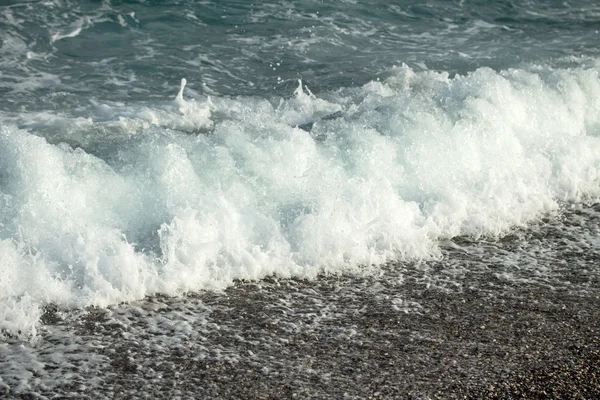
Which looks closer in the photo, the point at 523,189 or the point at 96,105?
the point at 523,189

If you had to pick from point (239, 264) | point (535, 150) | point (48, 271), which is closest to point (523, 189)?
point (535, 150)

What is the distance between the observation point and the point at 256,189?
6.55 metres

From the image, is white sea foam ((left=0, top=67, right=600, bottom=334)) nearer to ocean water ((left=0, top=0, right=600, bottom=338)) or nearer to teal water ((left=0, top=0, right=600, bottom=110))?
ocean water ((left=0, top=0, right=600, bottom=338))

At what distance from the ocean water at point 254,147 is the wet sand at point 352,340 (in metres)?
0.28

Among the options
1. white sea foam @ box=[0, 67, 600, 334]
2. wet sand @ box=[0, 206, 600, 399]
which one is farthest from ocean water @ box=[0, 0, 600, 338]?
wet sand @ box=[0, 206, 600, 399]

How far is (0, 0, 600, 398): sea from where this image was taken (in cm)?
507

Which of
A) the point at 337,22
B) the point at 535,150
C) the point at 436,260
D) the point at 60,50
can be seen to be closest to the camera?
the point at 436,260

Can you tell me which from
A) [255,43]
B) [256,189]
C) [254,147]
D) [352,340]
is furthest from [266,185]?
[255,43]

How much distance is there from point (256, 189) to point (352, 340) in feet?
6.85

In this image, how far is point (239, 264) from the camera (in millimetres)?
5691

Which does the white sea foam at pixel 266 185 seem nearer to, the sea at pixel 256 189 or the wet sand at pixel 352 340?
the sea at pixel 256 189

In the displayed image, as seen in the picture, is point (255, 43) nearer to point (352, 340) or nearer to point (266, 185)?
point (266, 185)

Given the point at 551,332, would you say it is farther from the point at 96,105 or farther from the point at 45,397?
the point at 96,105

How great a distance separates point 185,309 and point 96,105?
4.35 metres
